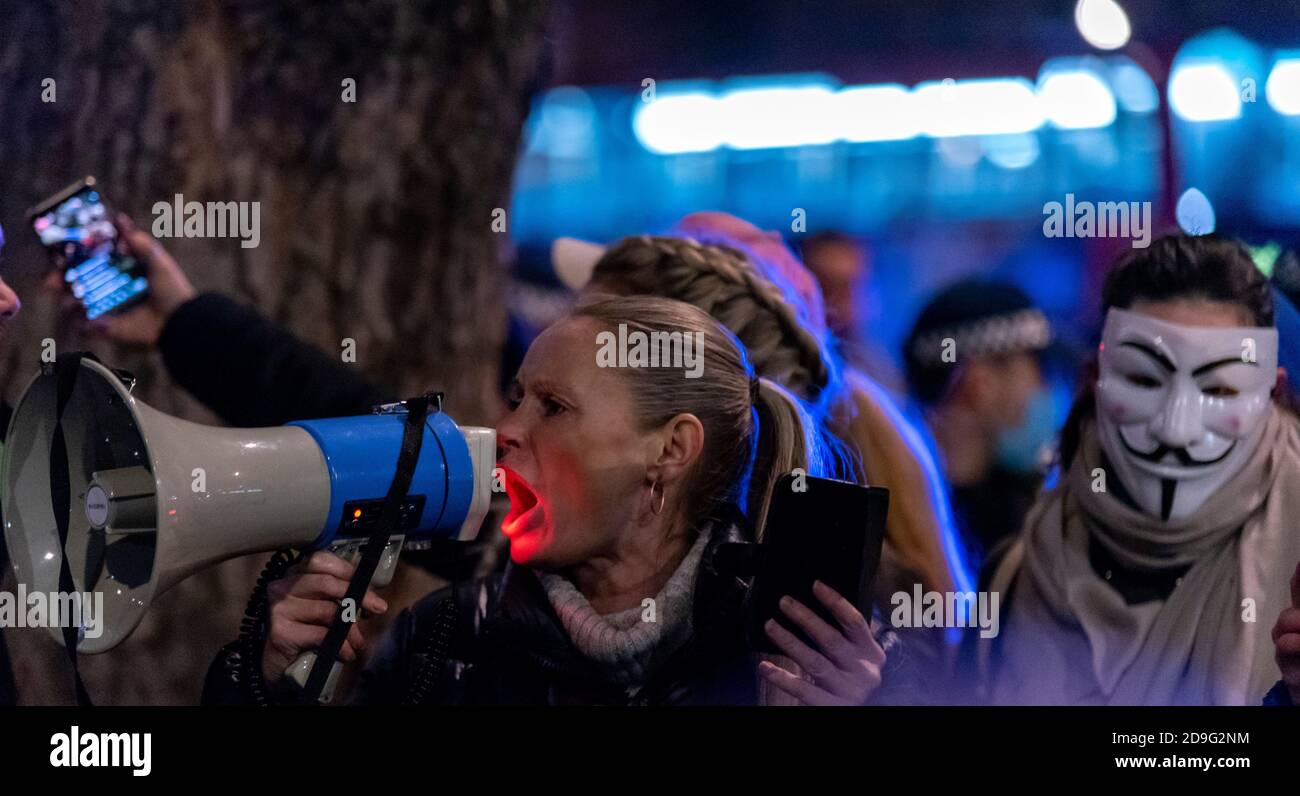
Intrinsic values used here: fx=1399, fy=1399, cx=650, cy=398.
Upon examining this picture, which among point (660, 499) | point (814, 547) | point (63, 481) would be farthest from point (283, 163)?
point (814, 547)

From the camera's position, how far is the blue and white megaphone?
1.98 meters

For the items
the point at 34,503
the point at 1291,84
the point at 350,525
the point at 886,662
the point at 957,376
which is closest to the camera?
the point at 350,525

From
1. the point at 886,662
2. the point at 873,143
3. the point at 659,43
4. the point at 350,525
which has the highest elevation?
the point at 659,43

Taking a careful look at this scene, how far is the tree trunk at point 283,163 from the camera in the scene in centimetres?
270

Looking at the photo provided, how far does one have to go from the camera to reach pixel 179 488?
1.95m

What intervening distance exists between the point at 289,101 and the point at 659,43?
0.74 m

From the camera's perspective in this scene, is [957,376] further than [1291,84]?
Yes

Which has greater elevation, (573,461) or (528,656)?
(573,461)

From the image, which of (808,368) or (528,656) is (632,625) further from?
(808,368)

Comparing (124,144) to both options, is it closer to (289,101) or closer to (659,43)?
(289,101)

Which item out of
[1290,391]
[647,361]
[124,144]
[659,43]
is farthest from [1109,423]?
[124,144]

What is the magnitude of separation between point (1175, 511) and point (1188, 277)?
1.37 ft

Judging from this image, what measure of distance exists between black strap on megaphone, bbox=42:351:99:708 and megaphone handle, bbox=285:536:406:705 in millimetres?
330

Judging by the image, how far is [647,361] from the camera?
2.29 m
